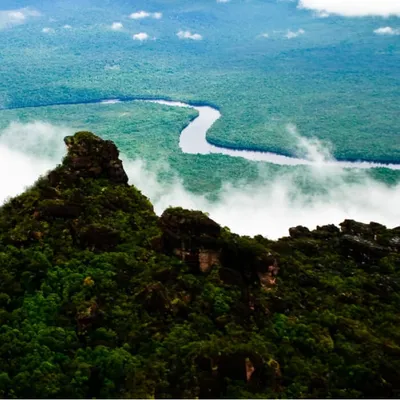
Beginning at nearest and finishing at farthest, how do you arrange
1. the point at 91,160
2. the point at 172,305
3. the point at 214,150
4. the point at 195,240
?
the point at 172,305 < the point at 195,240 < the point at 91,160 < the point at 214,150

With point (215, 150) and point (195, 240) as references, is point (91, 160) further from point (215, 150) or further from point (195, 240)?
point (215, 150)

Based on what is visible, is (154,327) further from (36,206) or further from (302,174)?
(302,174)

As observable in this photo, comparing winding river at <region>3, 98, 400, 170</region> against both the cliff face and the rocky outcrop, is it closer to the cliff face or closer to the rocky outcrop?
the cliff face

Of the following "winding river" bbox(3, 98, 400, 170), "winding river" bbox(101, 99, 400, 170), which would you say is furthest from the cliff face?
"winding river" bbox(101, 99, 400, 170)

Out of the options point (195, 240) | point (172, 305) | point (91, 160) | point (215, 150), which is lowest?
point (215, 150)

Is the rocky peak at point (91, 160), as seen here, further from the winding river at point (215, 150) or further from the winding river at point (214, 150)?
the winding river at point (214, 150)

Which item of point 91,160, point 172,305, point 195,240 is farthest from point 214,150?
point 172,305

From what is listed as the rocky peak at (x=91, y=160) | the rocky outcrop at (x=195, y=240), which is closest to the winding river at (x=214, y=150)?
the rocky peak at (x=91, y=160)
